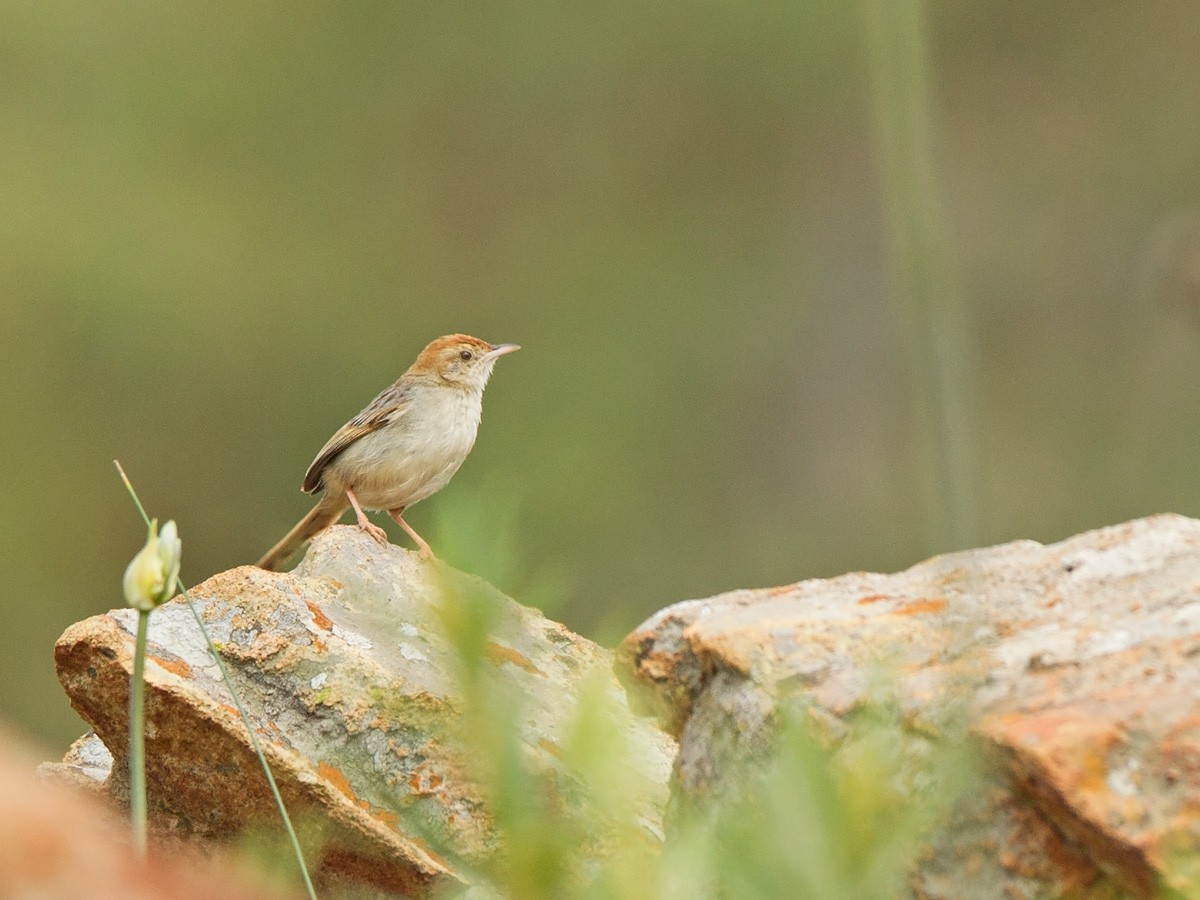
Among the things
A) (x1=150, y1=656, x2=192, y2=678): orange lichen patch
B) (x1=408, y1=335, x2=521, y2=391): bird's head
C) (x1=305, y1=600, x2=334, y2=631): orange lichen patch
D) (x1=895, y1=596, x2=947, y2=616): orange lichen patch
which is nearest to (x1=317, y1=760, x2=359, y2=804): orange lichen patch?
(x1=150, y1=656, x2=192, y2=678): orange lichen patch

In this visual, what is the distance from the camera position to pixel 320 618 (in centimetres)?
325

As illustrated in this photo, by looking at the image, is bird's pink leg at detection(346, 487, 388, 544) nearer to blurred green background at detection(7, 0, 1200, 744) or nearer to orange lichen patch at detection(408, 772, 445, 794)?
orange lichen patch at detection(408, 772, 445, 794)

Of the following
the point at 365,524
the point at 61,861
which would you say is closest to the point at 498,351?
the point at 365,524

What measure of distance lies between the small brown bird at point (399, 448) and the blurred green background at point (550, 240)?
7.27 m

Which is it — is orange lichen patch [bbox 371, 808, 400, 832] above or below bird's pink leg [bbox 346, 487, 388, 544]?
above

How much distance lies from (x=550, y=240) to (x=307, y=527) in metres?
9.99

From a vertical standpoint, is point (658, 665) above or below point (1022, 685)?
below

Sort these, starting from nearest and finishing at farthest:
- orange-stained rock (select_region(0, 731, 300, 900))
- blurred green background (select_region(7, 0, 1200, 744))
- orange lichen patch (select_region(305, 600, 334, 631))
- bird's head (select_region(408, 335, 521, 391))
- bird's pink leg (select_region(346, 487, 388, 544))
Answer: orange-stained rock (select_region(0, 731, 300, 900))
orange lichen patch (select_region(305, 600, 334, 631))
bird's pink leg (select_region(346, 487, 388, 544))
bird's head (select_region(408, 335, 521, 391))
blurred green background (select_region(7, 0, 1200, 744))

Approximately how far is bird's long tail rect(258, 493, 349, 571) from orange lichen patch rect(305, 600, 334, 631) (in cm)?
286

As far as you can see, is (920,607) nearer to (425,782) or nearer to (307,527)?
A: (425,782)

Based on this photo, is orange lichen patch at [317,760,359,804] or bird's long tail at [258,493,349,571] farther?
bird's long tail at [258,493,349,571]

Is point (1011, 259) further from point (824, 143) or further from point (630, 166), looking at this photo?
point (630, 166)

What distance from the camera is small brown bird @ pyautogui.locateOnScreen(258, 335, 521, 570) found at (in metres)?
5.92

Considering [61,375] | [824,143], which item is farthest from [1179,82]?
[61,375]
